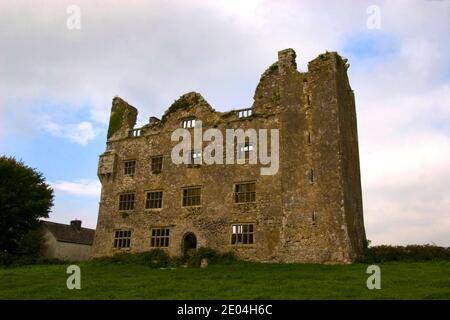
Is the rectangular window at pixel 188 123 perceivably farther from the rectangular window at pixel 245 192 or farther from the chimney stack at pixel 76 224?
the chimney stack at pixel 76 224

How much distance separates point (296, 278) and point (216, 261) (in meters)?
9.23

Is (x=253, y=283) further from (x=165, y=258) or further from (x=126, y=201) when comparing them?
(x=126, y=201)

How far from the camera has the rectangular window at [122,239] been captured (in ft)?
110

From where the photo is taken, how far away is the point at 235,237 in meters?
29.3

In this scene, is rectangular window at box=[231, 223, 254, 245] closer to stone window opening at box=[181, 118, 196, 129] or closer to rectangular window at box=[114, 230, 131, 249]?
stone window opening at box=[181, 118, 196, 129]

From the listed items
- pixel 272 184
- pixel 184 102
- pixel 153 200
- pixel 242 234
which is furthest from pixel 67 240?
pixel 272 184

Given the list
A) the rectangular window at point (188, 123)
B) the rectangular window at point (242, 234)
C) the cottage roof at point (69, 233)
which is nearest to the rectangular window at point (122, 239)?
the rectangular window at point (242, 234)

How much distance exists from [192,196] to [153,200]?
3585mm

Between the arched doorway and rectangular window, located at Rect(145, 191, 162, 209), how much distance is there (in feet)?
11.0

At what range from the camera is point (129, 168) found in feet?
117
